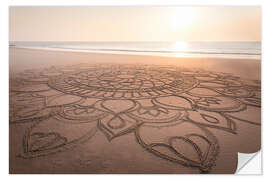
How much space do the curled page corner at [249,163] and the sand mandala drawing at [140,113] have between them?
5.3 inches

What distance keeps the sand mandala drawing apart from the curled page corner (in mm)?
136

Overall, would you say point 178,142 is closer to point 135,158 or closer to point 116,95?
point 135,158

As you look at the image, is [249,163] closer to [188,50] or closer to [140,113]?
[140,113]

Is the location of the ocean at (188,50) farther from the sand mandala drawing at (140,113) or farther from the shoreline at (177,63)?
the sand mandala drawing at (140,113)

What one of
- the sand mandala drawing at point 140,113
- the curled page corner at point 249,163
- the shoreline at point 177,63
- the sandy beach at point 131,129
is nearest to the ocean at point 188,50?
the shoreline at point 177,63

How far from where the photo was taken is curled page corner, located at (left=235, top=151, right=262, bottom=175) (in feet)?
2.67

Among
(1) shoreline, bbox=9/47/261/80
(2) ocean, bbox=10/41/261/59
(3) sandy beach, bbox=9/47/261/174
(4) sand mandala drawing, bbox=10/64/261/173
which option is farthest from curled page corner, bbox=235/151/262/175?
(1) shoreline, bbox=9/47/261/80

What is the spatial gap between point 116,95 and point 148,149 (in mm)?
902

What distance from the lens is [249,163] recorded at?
2.78 ft

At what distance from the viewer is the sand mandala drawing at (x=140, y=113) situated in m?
0.90

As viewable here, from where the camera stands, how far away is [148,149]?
878 millimetres

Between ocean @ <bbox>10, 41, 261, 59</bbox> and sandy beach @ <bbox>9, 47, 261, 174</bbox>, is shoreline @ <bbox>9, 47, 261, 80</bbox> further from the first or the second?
sandy beach @ <bbox>9, 47, 261, 174</bbox>
